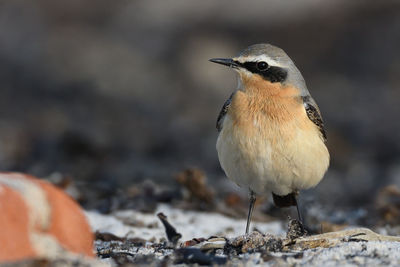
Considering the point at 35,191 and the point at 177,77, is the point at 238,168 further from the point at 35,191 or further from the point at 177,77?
the point at 177,77

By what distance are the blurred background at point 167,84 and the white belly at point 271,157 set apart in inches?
91.8

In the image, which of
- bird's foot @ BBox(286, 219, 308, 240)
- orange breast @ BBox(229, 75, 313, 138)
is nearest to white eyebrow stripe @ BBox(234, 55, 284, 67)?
orange breast @ BBox(229, 75, 313, 138)

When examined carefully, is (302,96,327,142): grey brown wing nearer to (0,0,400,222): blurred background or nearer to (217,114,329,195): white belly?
(217,114,329,195): white belly

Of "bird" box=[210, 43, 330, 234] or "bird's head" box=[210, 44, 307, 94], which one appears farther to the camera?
A: "bird's head" box=[210, 44, 307, 94]

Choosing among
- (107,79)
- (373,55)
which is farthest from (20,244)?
(373,55)

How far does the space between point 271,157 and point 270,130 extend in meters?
0.27

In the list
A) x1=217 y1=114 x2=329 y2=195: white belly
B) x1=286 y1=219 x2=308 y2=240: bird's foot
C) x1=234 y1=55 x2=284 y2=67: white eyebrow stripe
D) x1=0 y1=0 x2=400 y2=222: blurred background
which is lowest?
x1=286 y1=219 x2=308 y2=240: bird's foot

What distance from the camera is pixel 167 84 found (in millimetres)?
16703

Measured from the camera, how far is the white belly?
627 centimetres

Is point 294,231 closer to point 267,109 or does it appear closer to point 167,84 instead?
point 267,109

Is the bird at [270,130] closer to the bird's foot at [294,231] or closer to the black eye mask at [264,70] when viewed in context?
the black eye mask at [264,70]

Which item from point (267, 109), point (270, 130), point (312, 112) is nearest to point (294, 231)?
point (270, 130)

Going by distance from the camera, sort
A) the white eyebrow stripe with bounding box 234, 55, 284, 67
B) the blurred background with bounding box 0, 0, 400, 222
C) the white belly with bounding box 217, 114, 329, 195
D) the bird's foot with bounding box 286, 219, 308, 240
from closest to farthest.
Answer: the bird's foot with bounding box 286, 219, 308, 240
the white belly with bounding box 217, 114, 329, 195
the white eyebrow stripe with bounding box 234, 55, 284, 67
the blurred background with bounding box 0, 0, 400, 222

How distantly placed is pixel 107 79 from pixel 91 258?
13.1 metres
